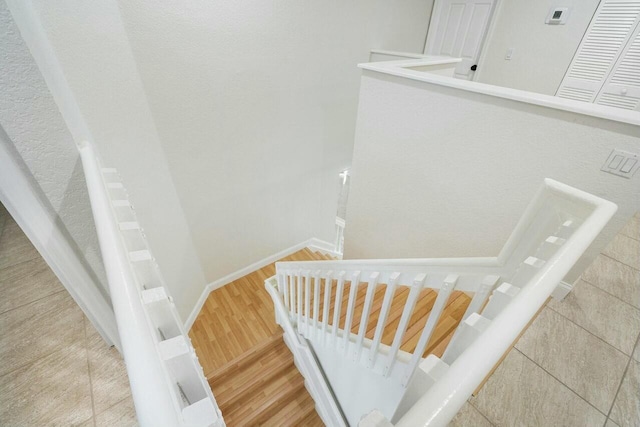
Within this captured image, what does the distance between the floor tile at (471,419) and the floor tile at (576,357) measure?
365 millimetres

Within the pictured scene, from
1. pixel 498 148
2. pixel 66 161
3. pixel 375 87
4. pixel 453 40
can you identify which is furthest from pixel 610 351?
pixel 453 40

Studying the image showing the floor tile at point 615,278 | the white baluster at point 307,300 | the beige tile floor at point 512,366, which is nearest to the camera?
the beige tile floor at point 512,366

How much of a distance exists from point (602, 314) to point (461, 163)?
1.01 meters

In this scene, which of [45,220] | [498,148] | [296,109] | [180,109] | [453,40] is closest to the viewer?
[45,220]

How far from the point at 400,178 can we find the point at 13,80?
2.03 metres

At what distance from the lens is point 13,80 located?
786 mm

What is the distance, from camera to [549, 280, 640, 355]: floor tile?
1150 millimetres

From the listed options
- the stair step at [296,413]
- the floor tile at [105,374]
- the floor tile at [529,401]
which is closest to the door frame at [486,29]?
the floor tile at [529,401]

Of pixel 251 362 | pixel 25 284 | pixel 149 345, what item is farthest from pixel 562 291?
pixel 25 284

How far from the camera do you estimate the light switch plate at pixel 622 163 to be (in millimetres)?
1059

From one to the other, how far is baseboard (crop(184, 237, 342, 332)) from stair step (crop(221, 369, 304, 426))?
105cm

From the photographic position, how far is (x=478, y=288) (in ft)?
2.49

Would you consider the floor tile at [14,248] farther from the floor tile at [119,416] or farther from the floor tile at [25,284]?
the floor tile at [119,416]

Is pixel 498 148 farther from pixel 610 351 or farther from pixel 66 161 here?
pixel 66 161
